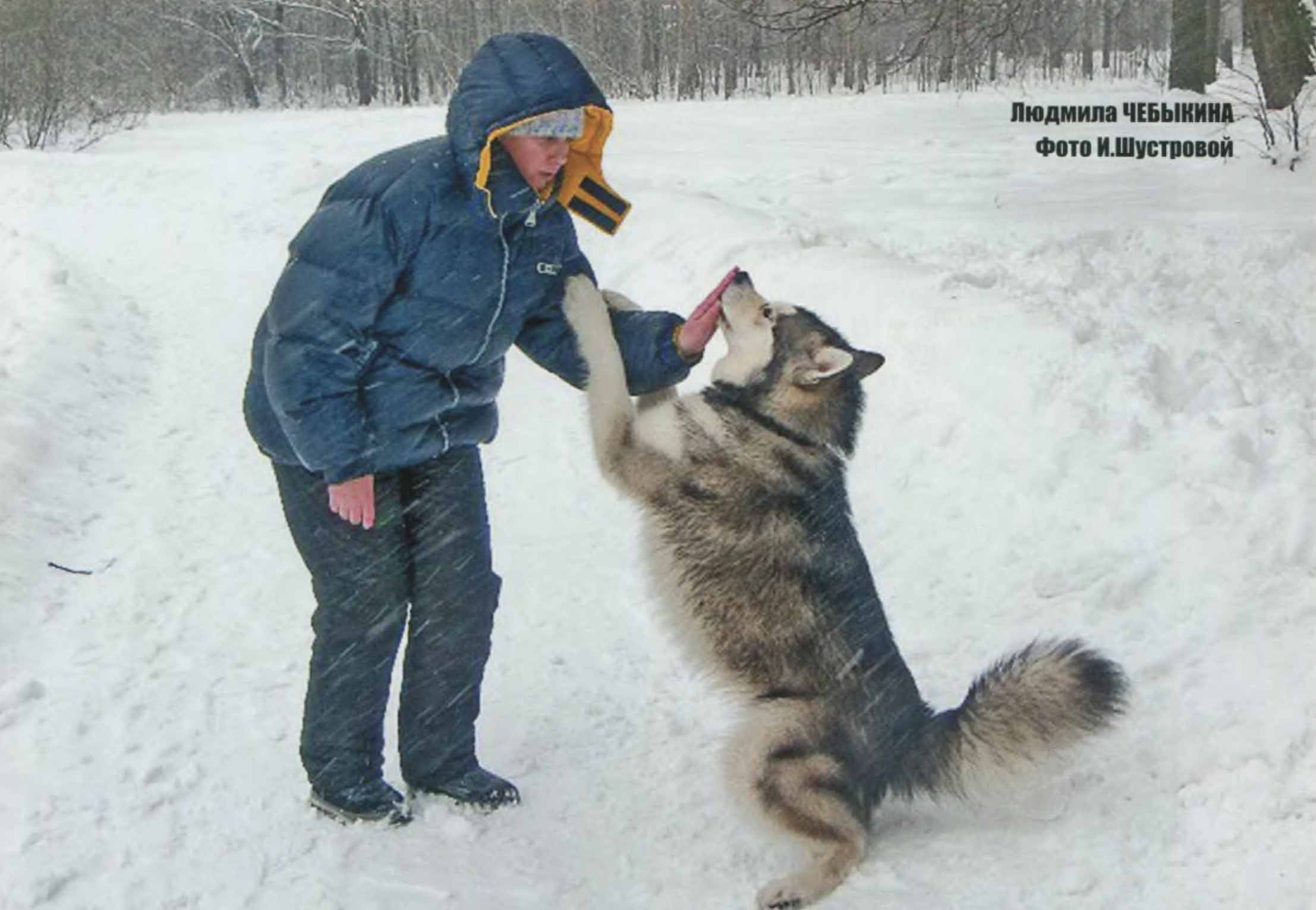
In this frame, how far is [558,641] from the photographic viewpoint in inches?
202

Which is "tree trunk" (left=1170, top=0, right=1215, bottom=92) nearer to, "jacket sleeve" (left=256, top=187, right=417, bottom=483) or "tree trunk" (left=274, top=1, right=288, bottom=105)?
"jacket sleeve" (left=256, top=187, right=417, bottom=483)

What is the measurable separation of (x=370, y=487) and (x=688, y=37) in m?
33.7

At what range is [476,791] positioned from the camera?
3887 mm

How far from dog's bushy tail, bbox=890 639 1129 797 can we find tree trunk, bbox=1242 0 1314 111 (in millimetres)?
12392

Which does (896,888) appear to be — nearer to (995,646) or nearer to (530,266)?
(995,646)

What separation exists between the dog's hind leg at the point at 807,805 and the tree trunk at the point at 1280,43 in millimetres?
12822

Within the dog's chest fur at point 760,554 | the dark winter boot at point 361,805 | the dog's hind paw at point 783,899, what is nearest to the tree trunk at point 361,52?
the dog's chest fur at point 760,554

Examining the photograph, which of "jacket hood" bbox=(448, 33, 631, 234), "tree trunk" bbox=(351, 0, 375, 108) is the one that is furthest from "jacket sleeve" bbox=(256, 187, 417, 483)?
"tree trunk" bbox=(351, 0, 375, 108)

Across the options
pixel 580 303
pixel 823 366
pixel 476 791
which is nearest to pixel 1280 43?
pixel 823 366

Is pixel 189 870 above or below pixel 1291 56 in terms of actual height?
below

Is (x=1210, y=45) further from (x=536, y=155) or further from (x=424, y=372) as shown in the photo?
(x=424, y=372)

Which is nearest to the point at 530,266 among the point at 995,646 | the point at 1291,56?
the point at 995,646

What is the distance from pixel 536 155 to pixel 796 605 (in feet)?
4.98

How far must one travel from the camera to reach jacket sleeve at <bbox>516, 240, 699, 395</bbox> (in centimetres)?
398
